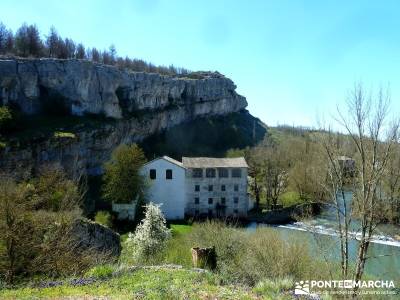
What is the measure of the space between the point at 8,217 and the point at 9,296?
15.4 feet

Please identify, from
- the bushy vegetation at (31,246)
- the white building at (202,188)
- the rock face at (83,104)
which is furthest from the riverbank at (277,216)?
the bushy vegetation at (31,246)

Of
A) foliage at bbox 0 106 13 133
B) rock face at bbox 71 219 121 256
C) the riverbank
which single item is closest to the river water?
the riverbank

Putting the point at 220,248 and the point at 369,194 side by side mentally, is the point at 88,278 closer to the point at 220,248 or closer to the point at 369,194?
the point at 369,194

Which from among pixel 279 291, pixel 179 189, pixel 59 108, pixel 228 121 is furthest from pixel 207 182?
pixel 228 121

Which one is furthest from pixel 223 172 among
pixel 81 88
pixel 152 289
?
pixel 152 289

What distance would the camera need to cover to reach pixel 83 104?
65875 mm

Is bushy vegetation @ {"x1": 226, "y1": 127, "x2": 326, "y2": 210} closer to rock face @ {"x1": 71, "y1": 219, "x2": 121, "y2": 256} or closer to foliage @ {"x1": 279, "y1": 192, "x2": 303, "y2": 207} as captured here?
foliage @ {"x1": 279, "y1": 192, "x2": 303, "y2": 207}

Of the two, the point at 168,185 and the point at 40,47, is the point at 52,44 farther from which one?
the point at 168,185

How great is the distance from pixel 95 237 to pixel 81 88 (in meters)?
49.7

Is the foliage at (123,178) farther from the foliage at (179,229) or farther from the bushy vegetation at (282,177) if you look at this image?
the bushy vegetation at (282,177)

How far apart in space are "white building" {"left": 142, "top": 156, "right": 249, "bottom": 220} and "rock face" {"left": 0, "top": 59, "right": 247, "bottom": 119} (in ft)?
74.2

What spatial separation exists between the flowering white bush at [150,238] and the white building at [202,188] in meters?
16.7

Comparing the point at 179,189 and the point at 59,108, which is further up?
the point at 59,108

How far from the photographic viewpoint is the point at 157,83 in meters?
84.1
